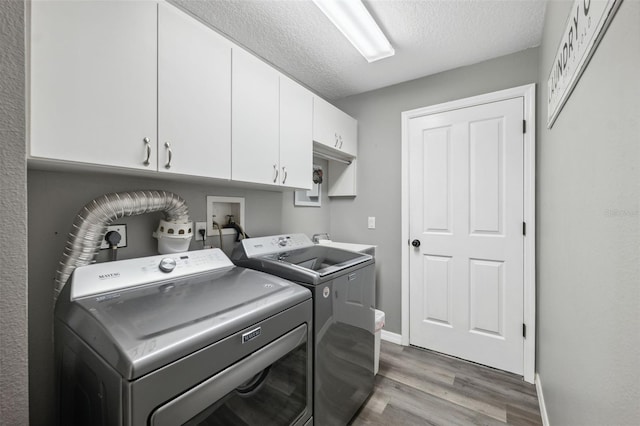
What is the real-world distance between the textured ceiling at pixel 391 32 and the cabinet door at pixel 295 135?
1.19 ft

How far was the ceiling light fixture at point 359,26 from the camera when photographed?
4.92 ft

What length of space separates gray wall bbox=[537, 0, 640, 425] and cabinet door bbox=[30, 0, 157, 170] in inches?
59.5

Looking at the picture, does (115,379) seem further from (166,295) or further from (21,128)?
(21,128)

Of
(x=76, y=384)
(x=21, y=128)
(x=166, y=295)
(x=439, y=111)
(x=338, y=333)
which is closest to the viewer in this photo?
(x=21, y=128)

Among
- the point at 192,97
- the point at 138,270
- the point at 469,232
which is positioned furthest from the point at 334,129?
the point at 138,270

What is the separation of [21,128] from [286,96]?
4.65 feet

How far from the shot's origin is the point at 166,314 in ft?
2.87

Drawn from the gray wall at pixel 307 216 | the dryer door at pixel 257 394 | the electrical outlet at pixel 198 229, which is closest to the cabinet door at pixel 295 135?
the gray wall at pixel 307 216

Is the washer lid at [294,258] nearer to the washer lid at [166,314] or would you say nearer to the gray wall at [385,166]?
the washer lid at [166,314]

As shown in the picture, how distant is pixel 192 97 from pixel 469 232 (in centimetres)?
224

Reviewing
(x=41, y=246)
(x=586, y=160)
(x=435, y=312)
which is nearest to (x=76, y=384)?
(x=41, y=246)

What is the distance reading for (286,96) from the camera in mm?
1776

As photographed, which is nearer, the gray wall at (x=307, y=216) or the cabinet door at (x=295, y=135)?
the cabinet door at (x=295, y=135)

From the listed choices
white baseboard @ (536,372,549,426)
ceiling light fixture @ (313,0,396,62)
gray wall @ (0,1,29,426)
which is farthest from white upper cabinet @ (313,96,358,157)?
white baseboard @ (536,372,549,426)
